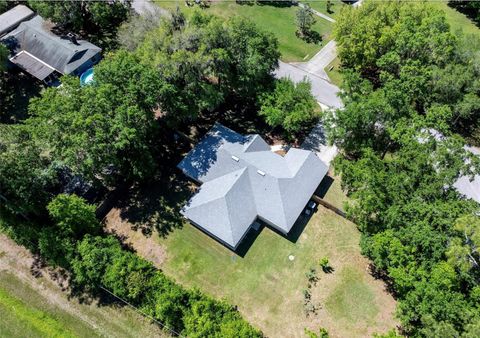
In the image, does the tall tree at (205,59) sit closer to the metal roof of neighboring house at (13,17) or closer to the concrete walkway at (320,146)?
the concrete walkway at (320,146)

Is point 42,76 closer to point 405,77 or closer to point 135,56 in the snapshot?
point 135,56

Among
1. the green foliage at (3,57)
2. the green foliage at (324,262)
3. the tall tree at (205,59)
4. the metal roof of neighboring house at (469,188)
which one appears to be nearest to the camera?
the green foliage at (324,262)

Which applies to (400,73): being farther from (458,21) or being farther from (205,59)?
(458,21)

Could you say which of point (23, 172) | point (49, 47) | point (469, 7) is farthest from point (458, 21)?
point (23, 172)

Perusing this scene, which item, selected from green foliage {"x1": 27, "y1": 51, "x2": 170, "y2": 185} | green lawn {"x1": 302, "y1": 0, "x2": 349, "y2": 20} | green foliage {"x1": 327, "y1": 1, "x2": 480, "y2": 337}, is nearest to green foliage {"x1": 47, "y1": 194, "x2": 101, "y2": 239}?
green foliage {"x1": 27, "y1": 51, "x2": 170, "y2": 185}

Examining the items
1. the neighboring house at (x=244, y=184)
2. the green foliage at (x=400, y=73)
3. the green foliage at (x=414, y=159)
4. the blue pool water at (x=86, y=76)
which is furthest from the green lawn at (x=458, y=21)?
the blue pool water at (x=86, y=76)

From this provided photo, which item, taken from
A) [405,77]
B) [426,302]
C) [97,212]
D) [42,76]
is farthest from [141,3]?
[426,302]

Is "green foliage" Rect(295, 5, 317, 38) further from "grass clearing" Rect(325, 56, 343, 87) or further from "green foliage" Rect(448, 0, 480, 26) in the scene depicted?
"green foliage" Rect(448, 0, 480, 26)
